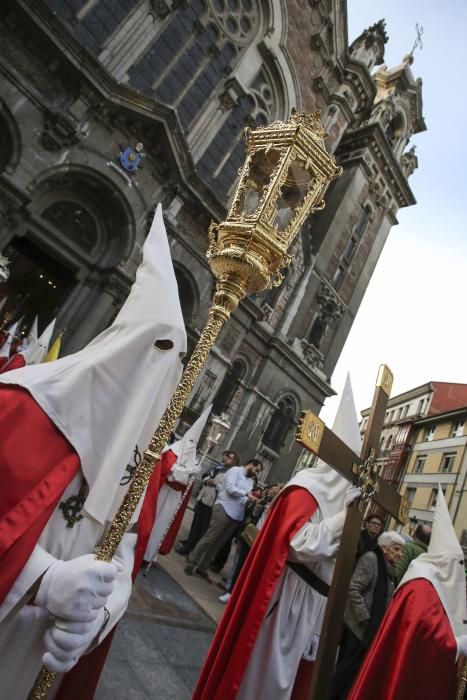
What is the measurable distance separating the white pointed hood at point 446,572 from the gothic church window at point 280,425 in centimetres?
1410

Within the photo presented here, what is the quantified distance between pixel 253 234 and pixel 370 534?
3072 millimetres

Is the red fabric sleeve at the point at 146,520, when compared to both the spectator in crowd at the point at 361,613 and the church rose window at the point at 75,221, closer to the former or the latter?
the spectator in crowd at the point at 361,613

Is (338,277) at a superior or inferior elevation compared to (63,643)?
superior

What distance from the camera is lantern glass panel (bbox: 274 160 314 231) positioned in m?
3.21

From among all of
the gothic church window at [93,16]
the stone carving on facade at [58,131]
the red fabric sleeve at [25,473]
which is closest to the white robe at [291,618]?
the red fabric sleeve at [25,473]

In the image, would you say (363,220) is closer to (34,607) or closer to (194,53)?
(194,53)

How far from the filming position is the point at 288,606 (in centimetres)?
317

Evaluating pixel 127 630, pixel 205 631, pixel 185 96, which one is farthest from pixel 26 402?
pixel 185 96

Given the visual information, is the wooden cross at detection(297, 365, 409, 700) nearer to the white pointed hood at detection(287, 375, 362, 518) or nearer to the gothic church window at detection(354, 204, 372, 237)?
the white pointed hood at detection(287, 375, 362, 518)

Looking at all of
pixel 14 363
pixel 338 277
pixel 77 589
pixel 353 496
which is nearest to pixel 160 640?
pixel 353 496

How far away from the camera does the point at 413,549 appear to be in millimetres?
4930

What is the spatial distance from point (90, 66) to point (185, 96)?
385 centimetres

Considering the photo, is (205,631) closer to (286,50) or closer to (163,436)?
(163,436)

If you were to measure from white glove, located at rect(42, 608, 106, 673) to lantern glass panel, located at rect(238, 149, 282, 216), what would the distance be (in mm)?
2699
